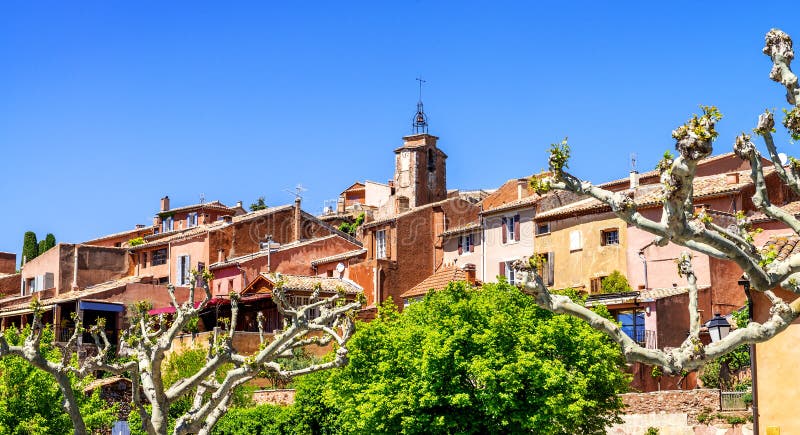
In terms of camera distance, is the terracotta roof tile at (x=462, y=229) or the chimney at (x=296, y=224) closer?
the terracotta roof tile at (x=462, y=229)

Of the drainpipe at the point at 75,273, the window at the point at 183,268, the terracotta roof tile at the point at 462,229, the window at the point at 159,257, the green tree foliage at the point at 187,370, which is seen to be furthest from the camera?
the window at the point at 159,257

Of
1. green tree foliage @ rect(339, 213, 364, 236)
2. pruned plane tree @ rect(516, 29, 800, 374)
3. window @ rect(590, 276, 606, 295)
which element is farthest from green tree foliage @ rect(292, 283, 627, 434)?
green tree foliage @ rect(339, 213, 364, 236)

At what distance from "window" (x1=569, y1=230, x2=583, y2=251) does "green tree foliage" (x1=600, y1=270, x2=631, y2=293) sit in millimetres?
3972

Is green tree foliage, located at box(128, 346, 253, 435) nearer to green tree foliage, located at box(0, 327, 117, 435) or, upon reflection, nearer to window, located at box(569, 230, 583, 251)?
green tree foliage, located at box(0, 327, 117, 435)

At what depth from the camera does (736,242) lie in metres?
15.4

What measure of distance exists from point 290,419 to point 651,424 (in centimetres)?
1569

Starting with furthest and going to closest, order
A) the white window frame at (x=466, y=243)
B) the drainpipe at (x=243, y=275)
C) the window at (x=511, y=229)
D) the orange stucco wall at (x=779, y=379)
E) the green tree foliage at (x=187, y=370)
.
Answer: the drainpipe at (x=243, y=275), the white window frame at (x=466, y=243), the window at (x=511, y=229), the green tree foliage at (x=187, y=370), the orange stucco wall at (x=779, y=379)

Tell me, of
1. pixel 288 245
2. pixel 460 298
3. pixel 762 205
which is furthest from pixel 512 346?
pixel 288 245

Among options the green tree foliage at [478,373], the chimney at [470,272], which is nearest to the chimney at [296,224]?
the chimney at [470,272]

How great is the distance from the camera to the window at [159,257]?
81931mm

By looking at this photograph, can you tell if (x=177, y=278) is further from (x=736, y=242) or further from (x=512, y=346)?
(x=736, y=242)

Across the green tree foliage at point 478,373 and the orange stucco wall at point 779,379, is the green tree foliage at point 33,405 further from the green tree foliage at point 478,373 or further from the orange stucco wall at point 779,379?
the orange stucco wall at point 779,379

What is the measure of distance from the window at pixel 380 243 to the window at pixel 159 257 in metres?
18.5

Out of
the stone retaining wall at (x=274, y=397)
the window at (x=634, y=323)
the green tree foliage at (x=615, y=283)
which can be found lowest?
the stone retaining wall at (x=274, y=397)
